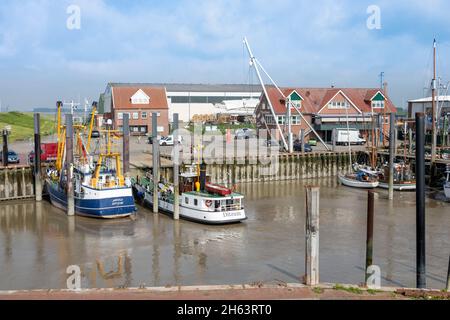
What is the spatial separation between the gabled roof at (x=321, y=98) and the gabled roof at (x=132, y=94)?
52.8 ft

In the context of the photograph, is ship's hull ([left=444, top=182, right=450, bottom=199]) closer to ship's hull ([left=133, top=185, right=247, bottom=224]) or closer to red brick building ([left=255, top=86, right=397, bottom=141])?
ship's hull ([left=133, top=185, right=247, bottom=224])

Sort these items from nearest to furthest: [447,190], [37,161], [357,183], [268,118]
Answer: [37,161], [447,190], [357,183], [268,118]

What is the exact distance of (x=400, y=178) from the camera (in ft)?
138

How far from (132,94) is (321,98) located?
27.5 meters

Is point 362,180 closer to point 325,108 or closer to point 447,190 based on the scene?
point 447,190

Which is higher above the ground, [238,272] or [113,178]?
[113,178]

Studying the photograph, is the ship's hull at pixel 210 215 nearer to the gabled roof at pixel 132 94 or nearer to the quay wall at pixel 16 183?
the quay wall at pixel 16 183

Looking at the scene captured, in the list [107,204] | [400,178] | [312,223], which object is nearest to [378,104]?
[400,178]

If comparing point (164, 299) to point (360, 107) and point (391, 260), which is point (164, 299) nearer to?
point (391, 260)

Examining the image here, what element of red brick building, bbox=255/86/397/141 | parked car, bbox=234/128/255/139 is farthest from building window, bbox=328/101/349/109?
A: parked car, bbox=234/128/255/139

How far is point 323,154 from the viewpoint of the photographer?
49.4 metres

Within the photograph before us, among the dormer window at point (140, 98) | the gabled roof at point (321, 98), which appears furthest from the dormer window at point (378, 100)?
the dormer window at point (140, 98)
